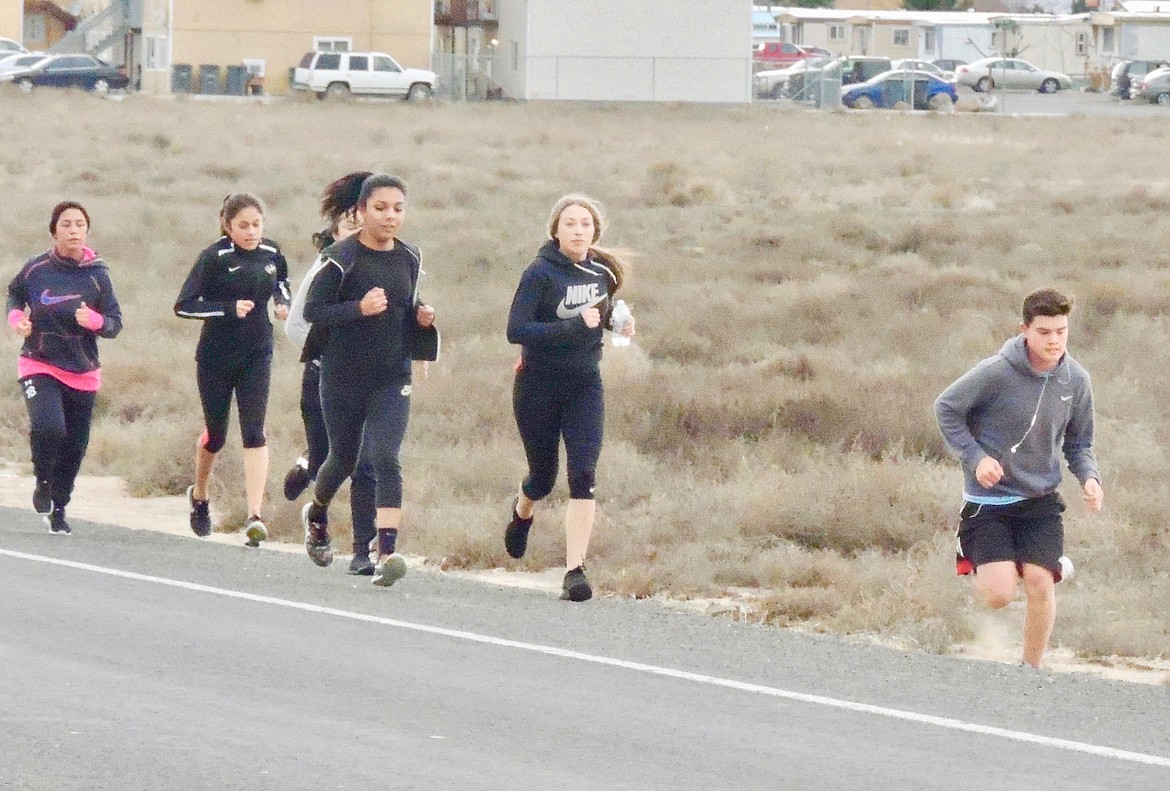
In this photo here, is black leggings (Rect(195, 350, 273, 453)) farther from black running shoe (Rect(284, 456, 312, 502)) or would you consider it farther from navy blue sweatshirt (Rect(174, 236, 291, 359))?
black running shoe (Rect(284, 456, 312, 502))

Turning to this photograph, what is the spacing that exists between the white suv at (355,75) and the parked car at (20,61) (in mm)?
8526

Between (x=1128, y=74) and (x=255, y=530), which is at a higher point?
(x=1128, y=74)

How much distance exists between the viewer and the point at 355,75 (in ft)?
218

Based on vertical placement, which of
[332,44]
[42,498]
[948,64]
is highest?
[948,64]

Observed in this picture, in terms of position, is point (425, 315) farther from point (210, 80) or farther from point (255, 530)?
point (210, 80)

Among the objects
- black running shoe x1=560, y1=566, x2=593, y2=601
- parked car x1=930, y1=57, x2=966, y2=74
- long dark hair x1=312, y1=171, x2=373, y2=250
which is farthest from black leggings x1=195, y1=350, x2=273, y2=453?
parked car x1=930, y1=57, x2=966, y2=74

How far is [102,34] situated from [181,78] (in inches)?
492

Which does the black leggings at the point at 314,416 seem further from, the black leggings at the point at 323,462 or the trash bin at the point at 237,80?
the trash bin at the point at 237,80

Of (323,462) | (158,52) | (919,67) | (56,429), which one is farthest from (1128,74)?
(323,462)

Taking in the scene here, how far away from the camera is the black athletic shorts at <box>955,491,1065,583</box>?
7.81 m

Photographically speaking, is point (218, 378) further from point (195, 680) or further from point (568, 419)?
point (195, 680)

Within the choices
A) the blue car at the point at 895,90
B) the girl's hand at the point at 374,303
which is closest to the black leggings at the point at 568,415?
the girl's hand at the point at 374,303

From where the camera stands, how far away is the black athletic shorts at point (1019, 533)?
781 centimetres

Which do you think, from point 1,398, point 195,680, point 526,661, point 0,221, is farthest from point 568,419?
point 0,221
